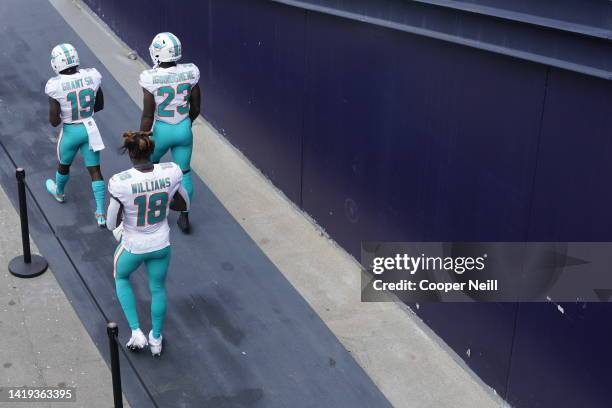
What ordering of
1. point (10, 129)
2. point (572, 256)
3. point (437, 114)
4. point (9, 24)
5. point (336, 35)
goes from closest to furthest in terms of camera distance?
1. point (572, 256)
2. point (437, 114)
3. point (336, 35)
4. point (10, 129)
5. point (9, 24)

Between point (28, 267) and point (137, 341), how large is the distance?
1.60 meters

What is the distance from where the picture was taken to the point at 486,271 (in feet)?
22.0

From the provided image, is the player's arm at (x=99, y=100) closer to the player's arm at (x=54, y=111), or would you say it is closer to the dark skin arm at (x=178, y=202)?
the player's arm at (x=54, y=111)

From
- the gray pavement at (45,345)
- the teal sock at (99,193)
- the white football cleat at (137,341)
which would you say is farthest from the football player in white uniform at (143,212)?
the teal sock at (99,193)

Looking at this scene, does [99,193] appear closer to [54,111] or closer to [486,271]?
[54,111]

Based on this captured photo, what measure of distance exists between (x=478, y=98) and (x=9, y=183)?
547cm

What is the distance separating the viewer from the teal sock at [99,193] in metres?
8.63

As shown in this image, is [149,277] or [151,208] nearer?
[151,208]

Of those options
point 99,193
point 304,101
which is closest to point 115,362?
point 99,193

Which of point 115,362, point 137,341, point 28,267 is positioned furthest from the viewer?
point 28,267

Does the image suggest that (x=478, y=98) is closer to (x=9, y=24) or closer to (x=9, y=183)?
(x=9, y=183)

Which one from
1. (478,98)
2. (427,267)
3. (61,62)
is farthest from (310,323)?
(61,62)

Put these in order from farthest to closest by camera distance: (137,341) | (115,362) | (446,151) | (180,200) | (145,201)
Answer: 1. (137,341)
2. (446,151)
3. (180,200)
4. (145,201)
5. (115,362)

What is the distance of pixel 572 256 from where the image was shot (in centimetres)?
586
